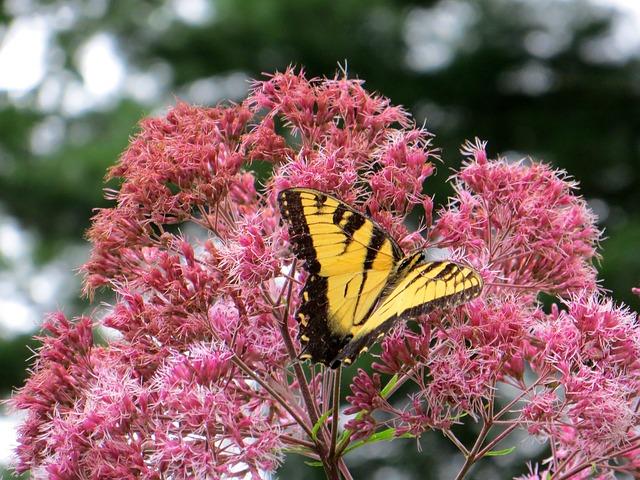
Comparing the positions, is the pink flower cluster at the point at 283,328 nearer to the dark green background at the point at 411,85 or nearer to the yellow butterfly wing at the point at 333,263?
the yellow butterfly wing at the point at 333,263

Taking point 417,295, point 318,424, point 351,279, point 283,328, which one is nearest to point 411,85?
point 351,279

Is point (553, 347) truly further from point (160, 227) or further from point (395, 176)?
point (160, 227)

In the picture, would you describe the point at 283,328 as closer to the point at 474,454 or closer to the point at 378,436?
the point at 378,436

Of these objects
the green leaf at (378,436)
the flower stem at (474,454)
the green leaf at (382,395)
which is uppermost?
the green leaf at (382,395)

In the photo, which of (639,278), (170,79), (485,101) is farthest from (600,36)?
(170,79)

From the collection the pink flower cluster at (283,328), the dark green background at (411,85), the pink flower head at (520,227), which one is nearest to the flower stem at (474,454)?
the pink flower cluster at (283,328)

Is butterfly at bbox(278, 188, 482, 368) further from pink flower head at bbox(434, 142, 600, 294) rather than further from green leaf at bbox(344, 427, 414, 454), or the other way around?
pink flower head at bbox(434, 142, 600, 294)

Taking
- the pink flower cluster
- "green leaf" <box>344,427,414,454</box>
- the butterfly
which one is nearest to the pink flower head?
the pink flower cluster
